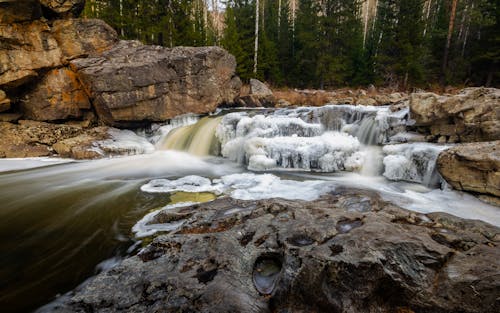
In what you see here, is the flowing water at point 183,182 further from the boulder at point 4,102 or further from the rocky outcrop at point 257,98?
the rocky outcrop at point 257,98

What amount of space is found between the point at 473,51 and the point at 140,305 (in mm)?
24163

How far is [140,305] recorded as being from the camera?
1914mm

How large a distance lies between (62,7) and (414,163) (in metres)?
12.7

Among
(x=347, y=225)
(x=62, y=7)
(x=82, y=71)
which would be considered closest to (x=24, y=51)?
(x=82, y=71)

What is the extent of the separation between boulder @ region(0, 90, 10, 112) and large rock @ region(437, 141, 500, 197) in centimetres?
1328

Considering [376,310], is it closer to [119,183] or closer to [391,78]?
[119,183]

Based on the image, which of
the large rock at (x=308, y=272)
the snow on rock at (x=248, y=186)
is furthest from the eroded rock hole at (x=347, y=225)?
the snow on rock at (x=248, y=186)

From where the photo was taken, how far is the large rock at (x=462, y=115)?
5.94 meters

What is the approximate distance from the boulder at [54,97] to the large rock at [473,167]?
12188 mm

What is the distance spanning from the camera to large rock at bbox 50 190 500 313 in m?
1.79

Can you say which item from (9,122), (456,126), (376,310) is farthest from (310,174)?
(9,122)

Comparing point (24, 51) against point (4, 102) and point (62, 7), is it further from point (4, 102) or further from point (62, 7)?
point (62, 7)

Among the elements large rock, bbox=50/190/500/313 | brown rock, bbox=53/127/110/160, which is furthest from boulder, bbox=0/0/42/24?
large rock, bbox=50/190/500/313

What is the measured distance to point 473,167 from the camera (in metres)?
4.73
